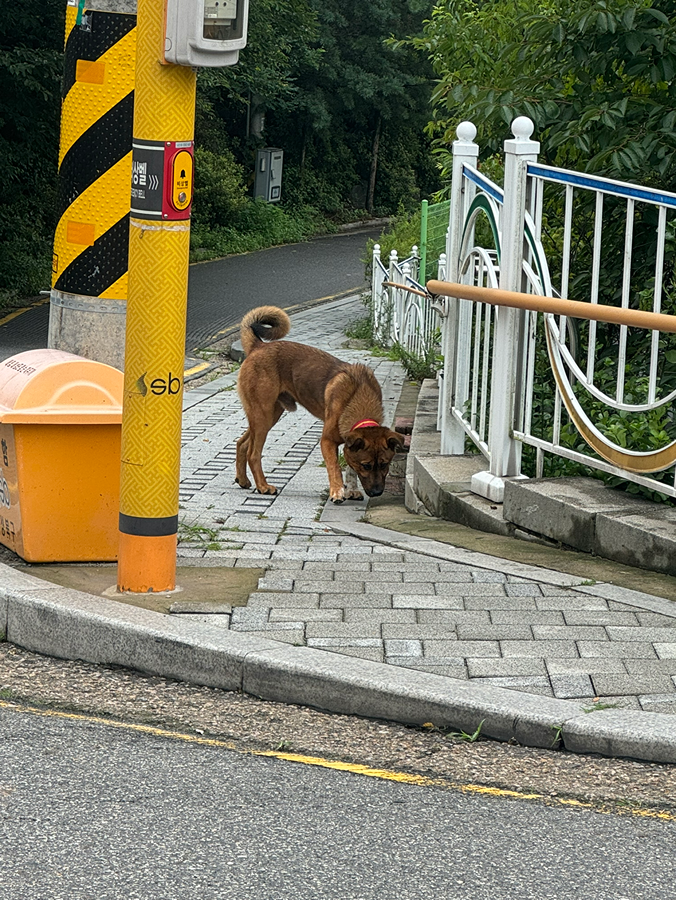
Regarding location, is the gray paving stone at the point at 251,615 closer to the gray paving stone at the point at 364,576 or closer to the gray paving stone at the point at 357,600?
the gray paving stone at the point at 357,600

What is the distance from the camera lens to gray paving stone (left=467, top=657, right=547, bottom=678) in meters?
4.42

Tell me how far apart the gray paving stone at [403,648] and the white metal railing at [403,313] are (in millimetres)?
7639

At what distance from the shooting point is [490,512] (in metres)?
6.34

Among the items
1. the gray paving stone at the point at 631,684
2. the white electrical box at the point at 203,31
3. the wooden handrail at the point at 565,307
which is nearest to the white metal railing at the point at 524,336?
the wooden handrail at the point at 565,307

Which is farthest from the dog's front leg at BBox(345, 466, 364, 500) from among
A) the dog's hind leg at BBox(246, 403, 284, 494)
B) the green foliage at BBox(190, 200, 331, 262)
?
the green foliage at BBox(190, 200, 331, 262)

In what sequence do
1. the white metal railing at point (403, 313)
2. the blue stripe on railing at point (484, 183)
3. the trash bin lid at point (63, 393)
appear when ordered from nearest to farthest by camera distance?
the trash bin lid at point (63, 393)
the blue stripe on railing at point (484, 183)
the white metal railing at point (403, 313)

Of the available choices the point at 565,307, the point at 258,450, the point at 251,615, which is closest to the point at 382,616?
the point at 251,615

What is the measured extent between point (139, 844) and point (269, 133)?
4184 centimetres

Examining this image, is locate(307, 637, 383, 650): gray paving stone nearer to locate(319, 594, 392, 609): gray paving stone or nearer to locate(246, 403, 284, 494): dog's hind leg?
locate(319, 594, 392, 609): gray paving stone

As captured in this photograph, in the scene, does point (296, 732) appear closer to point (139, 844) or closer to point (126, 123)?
point (139, 844)

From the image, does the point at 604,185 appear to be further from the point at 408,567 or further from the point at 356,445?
the point at 356,445

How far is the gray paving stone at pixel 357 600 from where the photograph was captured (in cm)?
514

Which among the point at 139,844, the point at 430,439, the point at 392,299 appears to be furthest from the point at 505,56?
the point at 392,299

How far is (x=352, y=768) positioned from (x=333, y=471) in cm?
392
